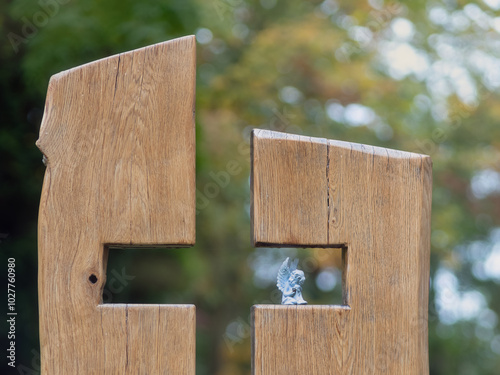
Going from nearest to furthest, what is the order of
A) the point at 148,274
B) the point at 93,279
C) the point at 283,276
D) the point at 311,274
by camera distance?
the point at 93,279 < the point at 283,276 < the point at 148,274 < the point at 311,274

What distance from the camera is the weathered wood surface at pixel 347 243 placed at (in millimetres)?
1565

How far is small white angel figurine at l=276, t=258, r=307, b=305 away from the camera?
1640 mm

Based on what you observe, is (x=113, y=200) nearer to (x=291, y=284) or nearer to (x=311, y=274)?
(x=291, y=284)

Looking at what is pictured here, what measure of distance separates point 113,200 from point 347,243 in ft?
1.86

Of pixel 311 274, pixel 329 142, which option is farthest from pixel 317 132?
pixel 329 142

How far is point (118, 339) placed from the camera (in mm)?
1543

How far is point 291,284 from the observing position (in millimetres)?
1654

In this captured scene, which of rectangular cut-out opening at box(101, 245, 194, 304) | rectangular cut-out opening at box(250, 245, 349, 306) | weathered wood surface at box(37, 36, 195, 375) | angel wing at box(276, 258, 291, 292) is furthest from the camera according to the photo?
rectangular cut-out opening at box(250, 245, 349, 306)

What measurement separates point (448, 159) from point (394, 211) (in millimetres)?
4322

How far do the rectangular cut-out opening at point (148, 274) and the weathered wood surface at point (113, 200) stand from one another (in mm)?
3141

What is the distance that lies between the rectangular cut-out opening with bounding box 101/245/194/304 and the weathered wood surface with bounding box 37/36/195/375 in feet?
10.3

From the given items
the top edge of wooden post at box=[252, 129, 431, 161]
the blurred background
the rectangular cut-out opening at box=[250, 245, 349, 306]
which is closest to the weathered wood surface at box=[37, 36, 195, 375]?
the top edge of wooden post at box=[252, 129, 431, 161]

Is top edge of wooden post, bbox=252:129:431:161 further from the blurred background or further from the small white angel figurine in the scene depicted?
the blurred background

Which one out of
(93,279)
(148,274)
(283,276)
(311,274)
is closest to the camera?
(93,279)
